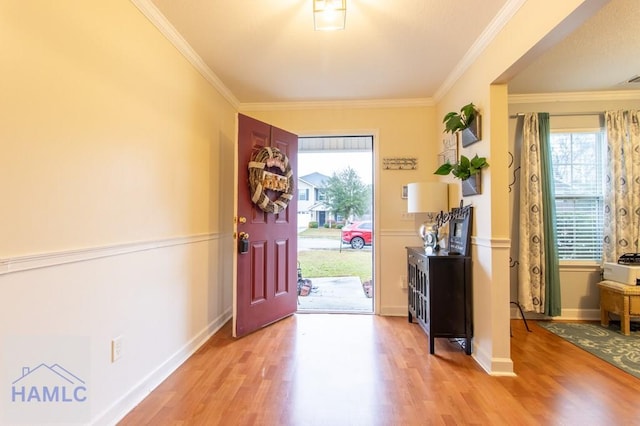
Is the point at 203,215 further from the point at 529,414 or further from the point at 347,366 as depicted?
the point at 529,414

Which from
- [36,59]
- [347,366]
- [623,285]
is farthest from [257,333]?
[623,285]

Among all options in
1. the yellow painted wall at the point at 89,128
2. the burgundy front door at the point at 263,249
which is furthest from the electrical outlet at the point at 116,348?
the burgundy front door at the point at 263,249

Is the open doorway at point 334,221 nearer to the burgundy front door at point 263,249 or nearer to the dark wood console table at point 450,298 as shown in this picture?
the burgundy front door at point 263,249

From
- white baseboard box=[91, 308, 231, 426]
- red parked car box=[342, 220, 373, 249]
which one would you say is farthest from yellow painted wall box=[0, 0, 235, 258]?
red parked car box=[342, 220, 373, 249]

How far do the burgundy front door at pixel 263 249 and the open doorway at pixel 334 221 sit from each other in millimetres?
779

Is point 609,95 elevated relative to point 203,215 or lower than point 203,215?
elevated

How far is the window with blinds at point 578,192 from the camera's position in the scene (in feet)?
10.1

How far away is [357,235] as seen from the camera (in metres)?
4.98

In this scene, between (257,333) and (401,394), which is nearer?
(401,394)

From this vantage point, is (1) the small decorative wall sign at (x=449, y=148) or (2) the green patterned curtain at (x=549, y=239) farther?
(2) the green patterned curtain at (x=549, y=239)

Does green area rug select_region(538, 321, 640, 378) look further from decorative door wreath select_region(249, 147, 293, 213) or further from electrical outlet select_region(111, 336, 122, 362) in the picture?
electrical outlet select_region(111, 336, 122, 362)

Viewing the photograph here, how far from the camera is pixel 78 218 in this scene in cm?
135

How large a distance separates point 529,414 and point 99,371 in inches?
89.3

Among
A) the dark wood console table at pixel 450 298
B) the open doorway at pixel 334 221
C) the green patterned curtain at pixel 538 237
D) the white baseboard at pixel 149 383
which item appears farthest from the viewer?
the open doorway at pixel 334 221
